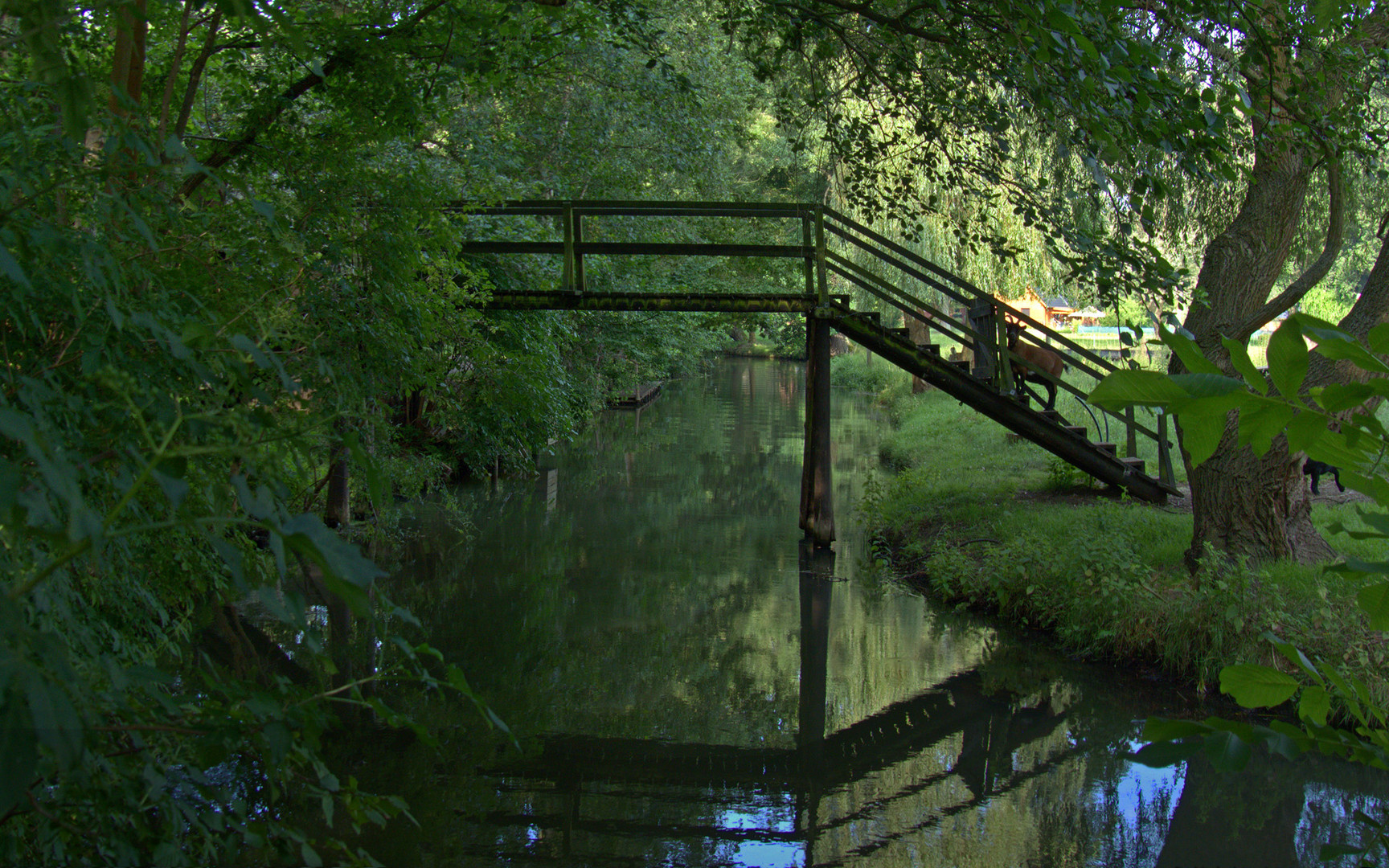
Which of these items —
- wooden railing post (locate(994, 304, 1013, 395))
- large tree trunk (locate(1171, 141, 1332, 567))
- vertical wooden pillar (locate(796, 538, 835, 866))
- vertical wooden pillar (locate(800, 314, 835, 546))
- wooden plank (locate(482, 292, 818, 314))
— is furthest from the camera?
vertical wooden pillar (locate(800, 314, 835, 546))

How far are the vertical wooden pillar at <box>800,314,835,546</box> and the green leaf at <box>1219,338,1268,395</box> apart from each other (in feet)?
33.9

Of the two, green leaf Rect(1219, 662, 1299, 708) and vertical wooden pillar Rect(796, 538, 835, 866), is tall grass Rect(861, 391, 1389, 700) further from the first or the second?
green leaf Rect(1219, 662, 1299, 708)

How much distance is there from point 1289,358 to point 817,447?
10680mm

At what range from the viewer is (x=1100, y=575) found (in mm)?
8188

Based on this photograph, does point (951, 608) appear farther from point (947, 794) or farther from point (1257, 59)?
point (1257, 59)

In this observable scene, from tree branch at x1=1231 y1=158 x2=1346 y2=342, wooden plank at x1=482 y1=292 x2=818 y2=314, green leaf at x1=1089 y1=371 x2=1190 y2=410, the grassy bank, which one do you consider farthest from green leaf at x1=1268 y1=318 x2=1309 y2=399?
wooden plank at x1=482 y1=292 x2=818 y2=314

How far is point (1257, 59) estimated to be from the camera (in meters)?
4.82

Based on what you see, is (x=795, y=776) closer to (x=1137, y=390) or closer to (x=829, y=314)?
(x=1137, y=390)

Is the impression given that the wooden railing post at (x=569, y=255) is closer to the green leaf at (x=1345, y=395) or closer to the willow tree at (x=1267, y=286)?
the willow tree at (x=1267, y=286)

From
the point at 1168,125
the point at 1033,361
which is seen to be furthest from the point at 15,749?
the point at 1033,361

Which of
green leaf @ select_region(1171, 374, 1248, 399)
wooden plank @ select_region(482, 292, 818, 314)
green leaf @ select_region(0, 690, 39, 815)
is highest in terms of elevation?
green leaf @ select_region(1171, 374, 1248, 399)

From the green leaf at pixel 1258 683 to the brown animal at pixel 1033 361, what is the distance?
393 inches

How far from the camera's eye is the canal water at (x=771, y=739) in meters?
5.18

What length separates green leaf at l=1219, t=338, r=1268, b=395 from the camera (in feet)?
3.38
